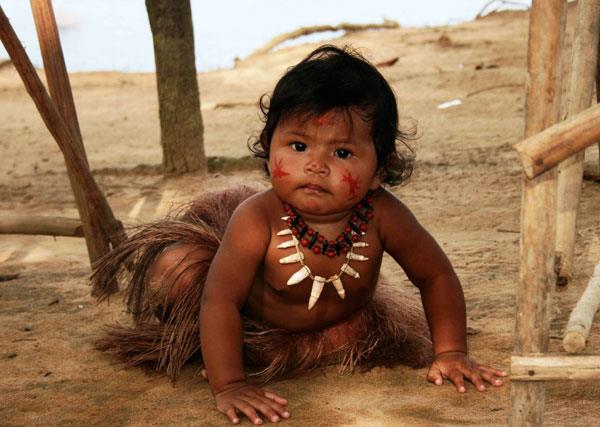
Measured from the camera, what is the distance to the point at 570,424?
203 centimetres

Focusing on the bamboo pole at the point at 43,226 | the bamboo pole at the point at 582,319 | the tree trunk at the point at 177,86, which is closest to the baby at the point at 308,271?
the bamboo pole at the point at 582,319

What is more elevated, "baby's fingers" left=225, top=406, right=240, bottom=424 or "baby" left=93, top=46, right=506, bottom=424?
"baby" left=93, top=46, right=506, bottom=424

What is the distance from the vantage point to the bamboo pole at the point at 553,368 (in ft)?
5.75

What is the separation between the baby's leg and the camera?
2590mm

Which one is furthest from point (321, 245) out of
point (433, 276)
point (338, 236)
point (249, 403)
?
point (249, 403)

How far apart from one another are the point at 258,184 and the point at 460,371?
1.02 meters

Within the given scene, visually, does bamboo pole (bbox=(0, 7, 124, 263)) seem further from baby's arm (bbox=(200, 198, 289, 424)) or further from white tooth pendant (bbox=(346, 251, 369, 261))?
white tooth pendant (bbox=(346, 251, 369, 261))

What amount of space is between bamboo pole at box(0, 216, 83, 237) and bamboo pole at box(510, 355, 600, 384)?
89.9 inches

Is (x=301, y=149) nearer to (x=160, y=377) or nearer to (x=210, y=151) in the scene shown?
(x=160, y=377)

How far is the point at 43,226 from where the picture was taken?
146 inches

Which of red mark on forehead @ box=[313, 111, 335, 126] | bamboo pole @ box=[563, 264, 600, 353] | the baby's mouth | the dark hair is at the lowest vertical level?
bamboo pole @ box=[563, 264, 600, 353]

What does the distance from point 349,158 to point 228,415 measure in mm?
699

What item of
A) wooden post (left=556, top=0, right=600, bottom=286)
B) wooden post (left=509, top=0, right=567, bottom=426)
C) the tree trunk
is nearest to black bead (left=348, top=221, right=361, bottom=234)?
wooden post (left=509, top=0, right=567, bottom=426)

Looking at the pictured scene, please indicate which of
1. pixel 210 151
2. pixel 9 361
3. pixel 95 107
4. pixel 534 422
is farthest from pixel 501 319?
pixel 95 107
